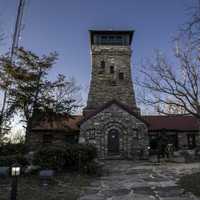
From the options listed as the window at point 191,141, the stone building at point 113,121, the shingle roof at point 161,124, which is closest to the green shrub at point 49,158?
the stone building at point 113,121

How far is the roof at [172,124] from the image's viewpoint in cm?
2792

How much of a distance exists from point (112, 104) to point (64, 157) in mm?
11841

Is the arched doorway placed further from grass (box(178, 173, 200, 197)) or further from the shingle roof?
grass (box(178, 173, 200, 197))

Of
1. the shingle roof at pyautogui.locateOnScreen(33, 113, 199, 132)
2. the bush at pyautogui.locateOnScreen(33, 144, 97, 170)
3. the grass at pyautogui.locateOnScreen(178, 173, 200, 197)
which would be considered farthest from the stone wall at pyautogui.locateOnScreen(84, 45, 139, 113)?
the grass at pyautogui.locateOnScreen(178, 173, 200, 197)

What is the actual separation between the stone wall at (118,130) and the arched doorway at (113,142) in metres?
0.31

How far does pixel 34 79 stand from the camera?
21.9 metres

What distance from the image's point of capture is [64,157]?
13203 millimetres

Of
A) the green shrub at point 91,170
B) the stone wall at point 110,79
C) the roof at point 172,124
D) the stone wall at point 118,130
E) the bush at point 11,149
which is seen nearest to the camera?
the green shrub at point 91,170

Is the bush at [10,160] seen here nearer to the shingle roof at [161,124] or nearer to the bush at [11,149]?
the bush at [11,149]

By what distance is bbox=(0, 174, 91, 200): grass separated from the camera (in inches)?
332

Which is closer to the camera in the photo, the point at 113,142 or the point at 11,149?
the point at 11,149

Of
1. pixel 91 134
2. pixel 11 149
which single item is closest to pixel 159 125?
pixel 91 134

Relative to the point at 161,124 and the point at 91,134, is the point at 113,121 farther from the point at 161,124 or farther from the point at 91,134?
the point at 161,124

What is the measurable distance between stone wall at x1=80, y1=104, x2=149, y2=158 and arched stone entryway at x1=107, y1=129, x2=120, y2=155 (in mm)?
292
